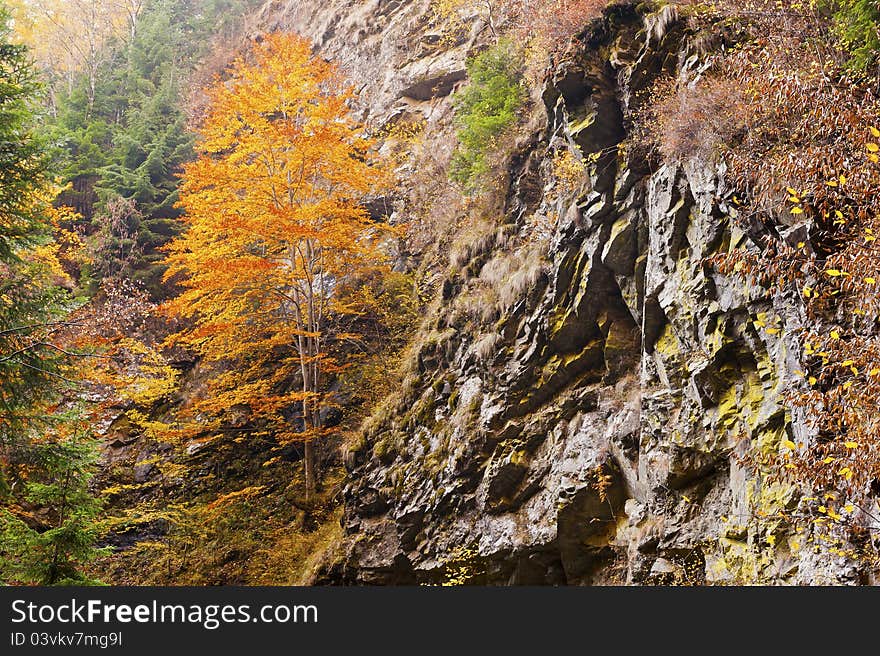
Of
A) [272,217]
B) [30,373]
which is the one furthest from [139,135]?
[30,373]

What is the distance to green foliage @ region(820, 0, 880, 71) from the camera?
630cm

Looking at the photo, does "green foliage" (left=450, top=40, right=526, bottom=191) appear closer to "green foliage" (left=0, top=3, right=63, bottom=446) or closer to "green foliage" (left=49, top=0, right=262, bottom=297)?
"green foliage" (left=0, top=3, right=63, bottom=446)

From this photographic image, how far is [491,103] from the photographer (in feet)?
42.7

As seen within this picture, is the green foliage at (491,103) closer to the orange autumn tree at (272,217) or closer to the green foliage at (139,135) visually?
the orange autumn tree at (272,217)

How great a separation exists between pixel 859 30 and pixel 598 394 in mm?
5485

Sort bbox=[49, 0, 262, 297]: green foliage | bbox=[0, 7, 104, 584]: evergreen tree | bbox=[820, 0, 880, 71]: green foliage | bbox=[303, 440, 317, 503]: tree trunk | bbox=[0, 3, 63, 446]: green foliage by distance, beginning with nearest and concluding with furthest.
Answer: bbox=[820, 0, 880, 71]: green foliage
bbox=[0, 7, 104, 584]: evergreen tree
bbox=[0, 3, 63, 446]: green foliage
bbox=[303, 440, 317, 503]: tree trunk
bbox=[49, 0, 262, 297]: green foliage

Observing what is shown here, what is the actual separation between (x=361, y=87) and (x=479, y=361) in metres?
14.8

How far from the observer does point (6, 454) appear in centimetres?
865

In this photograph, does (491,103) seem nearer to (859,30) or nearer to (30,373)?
(859,30)

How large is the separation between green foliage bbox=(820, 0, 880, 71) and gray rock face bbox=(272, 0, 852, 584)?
1.75 metres

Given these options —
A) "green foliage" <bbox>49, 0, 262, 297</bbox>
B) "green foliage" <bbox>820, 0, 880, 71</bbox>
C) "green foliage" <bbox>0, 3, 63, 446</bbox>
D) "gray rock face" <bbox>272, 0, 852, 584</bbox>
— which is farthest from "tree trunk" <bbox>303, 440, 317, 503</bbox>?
"green foliage" <bbox>820, 0, 880, 71</bbox>

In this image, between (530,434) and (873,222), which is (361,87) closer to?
(530,434)

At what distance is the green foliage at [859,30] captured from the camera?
6297 mm

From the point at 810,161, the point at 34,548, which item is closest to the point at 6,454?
the point at 34,548
